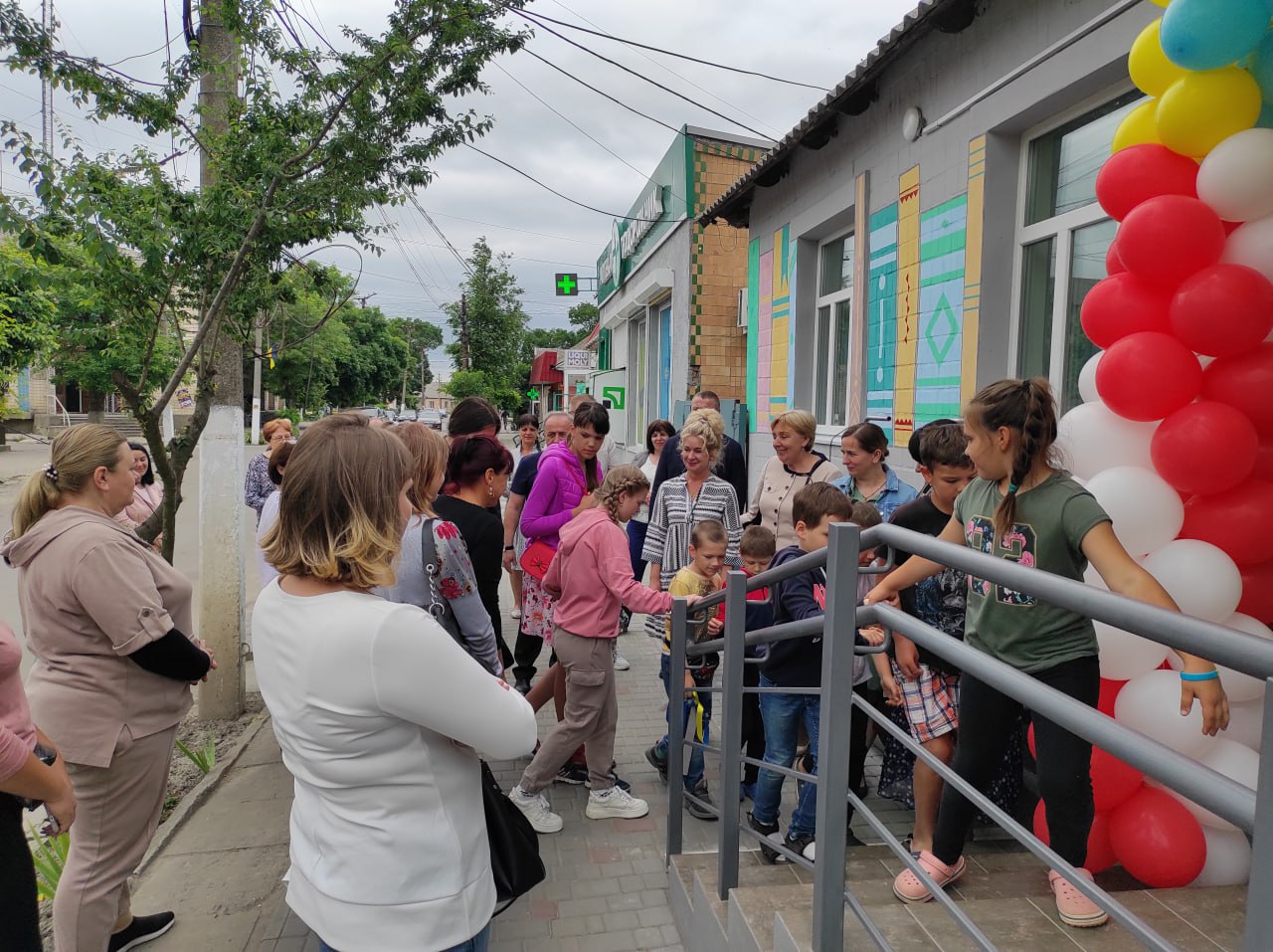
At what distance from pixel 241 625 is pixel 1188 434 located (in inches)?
195

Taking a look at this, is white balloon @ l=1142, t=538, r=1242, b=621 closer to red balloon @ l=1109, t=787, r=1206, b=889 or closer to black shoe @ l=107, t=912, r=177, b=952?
red balloon @ l=1109, t=787, r=1206, b=889

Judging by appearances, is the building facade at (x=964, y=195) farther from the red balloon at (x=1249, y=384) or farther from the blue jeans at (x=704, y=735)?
the blue jeans at (x=704, y=735)

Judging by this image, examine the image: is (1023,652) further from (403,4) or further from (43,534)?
(403,4)

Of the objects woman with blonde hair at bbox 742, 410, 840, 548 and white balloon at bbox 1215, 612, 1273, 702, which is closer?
white balloon at bbox 1215, 612, 1273, 702

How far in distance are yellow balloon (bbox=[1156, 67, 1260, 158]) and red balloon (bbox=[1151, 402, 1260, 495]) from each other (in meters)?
0.76

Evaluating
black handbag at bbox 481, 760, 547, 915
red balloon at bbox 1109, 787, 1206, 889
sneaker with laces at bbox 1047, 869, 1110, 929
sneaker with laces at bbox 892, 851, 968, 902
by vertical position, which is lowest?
sneaker with laces at bbox 892, 851, 968, 902

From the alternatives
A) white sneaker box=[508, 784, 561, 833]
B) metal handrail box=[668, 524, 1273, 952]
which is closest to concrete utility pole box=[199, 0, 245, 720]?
white sneaker box=[508, 784, 561, 833]

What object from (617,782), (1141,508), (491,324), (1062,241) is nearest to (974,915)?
(1141,508)

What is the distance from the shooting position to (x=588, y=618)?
346cm

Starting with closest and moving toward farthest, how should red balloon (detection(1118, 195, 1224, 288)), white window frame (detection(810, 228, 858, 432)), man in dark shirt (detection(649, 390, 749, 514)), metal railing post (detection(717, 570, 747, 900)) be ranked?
red balloon (detection(1118, 195, 1224, 288))
metal railing post (detection(717, 570, 747, 900))
man in dark shirt (detection(649, 390, 749, 514))
white window frame (detection(810, 228, 858, 432))

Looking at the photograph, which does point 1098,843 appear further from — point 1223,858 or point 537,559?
point 537,559

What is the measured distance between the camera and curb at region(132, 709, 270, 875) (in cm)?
341

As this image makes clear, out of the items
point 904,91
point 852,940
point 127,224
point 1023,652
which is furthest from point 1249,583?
point 127,224

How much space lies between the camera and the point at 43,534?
2.41 metres
